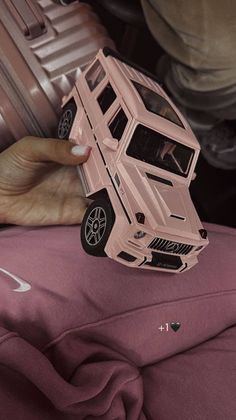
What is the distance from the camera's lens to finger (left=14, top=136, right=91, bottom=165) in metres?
0.75

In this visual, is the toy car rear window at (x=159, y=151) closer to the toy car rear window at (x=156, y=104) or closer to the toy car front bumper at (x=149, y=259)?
the toy car rear window at (x=156, y=104)

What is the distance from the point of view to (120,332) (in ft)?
2.35

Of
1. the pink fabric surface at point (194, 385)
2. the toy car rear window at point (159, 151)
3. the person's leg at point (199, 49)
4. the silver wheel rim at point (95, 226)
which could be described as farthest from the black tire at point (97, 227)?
the person's leg at point (199, 49)

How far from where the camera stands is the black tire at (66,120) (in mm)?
862

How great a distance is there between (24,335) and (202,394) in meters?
0.29

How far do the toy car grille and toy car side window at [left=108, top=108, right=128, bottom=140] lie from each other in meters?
0.19

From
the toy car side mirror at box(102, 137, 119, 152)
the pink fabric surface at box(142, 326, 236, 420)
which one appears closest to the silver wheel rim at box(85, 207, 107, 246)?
the toy car side mirror at box(102, 137, 119, 152)

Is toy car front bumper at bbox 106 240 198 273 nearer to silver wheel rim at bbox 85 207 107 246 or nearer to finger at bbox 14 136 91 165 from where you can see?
silver wheel rim at bbox 85 207 107 246

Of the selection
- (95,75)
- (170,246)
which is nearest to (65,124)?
(95,75)

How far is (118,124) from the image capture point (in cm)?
77

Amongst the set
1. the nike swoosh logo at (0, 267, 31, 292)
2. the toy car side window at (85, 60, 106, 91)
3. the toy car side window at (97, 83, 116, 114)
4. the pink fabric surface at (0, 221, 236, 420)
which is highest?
the toy car side window at (85, 60, 106, 91)

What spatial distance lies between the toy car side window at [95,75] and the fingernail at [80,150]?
140mm

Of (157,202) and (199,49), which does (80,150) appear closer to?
(157,202)

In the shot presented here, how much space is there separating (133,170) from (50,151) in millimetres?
141
